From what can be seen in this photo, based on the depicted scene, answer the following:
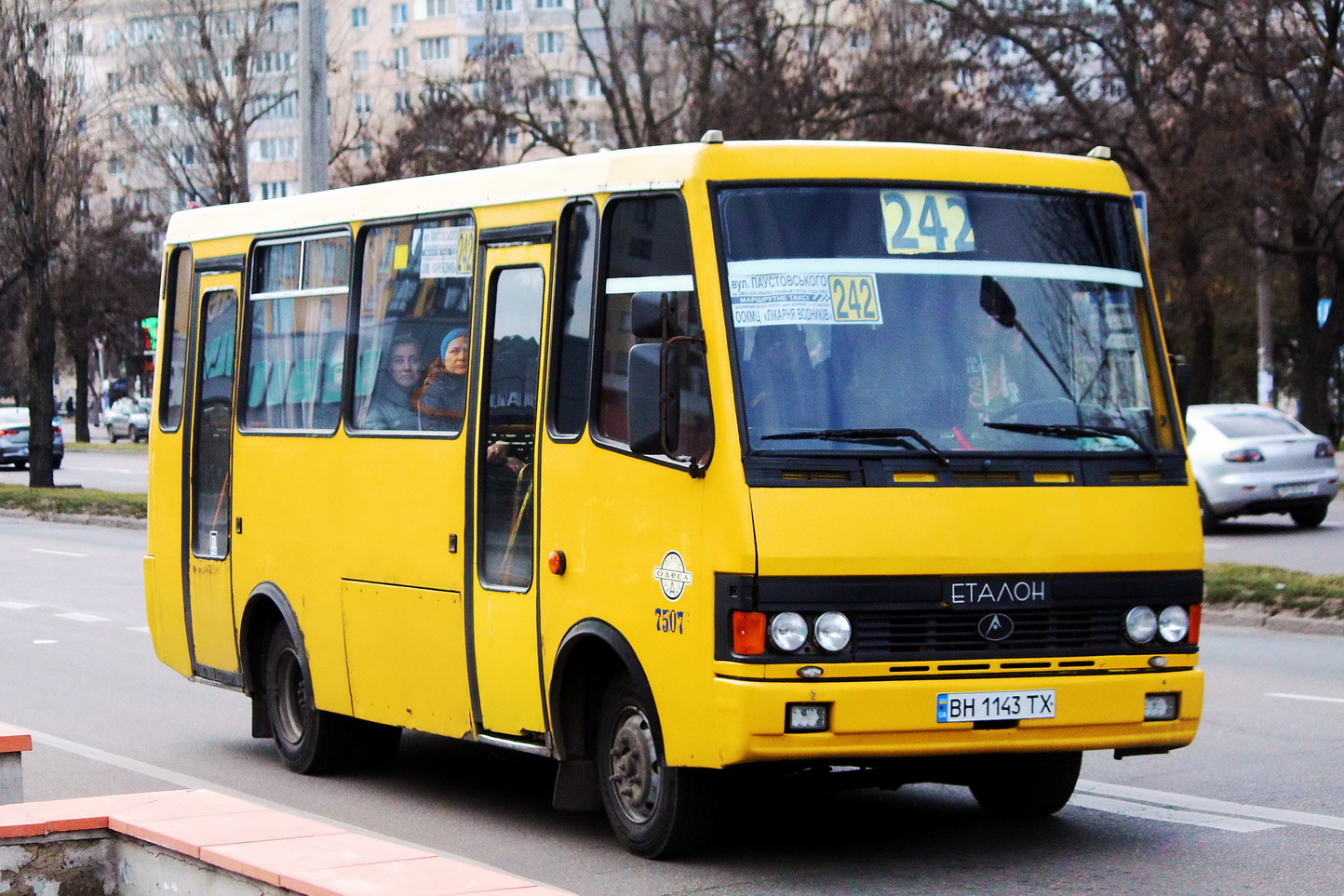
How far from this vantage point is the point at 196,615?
11602 mm

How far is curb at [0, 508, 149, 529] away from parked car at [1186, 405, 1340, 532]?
15650 mm

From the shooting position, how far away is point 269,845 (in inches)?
238

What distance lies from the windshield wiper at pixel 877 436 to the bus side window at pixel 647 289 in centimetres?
30

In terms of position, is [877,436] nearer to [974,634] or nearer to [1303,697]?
[974,634]

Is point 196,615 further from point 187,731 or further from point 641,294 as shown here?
point 641,294

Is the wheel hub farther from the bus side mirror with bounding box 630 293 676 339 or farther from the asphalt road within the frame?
the bus side mirror with bounding box 630 293 676 339

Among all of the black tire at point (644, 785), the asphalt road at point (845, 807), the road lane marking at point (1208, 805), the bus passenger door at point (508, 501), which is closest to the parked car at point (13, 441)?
the asphalt road at point (845, 807)

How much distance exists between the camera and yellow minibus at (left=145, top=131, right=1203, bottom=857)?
287 inches

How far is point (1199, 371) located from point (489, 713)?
3508 cm

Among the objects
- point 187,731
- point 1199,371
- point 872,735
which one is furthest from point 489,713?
point 1199,371

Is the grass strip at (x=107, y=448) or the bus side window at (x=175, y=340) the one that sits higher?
the bus side window at (x=175, y=340)

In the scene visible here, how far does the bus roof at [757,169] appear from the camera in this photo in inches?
303

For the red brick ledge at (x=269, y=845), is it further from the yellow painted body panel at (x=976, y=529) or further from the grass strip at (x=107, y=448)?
the grass strip at (x=107, y=448)

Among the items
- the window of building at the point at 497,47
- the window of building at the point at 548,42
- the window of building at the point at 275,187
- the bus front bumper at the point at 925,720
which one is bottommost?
the bus front bumper at the point at 925,720
